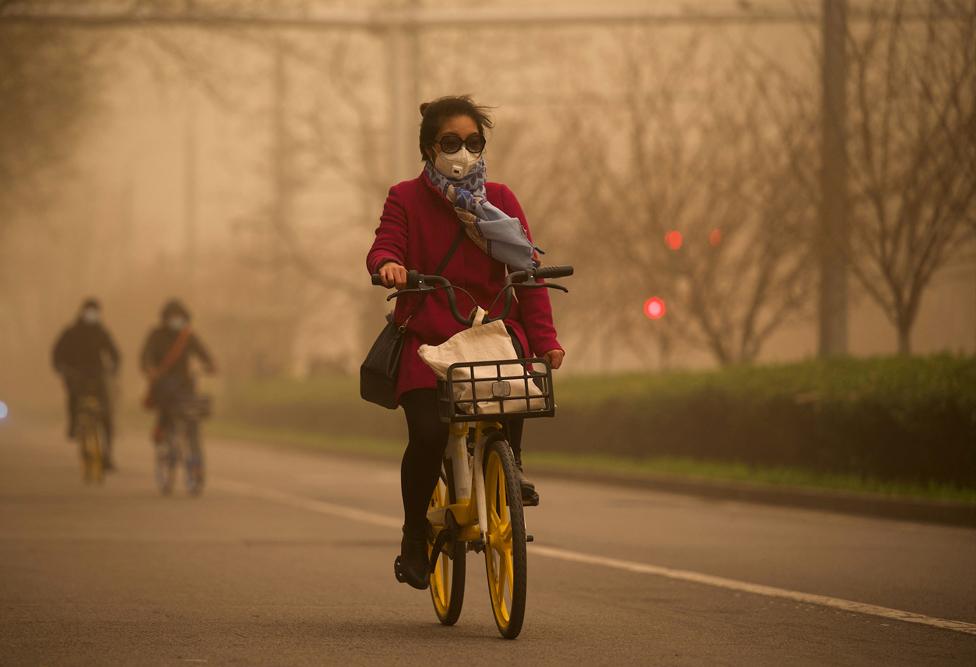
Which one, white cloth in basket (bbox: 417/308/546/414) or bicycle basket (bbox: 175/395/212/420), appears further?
bicycle basket (bbox: 175/395/212/420)

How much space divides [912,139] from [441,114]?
13.4 meters

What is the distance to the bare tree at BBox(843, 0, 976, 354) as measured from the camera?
1894cm

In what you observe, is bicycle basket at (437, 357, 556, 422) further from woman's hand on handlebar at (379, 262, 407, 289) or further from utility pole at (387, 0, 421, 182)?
utility pole at (387, 0, 421, 182)

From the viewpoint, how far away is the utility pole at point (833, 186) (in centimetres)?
1944

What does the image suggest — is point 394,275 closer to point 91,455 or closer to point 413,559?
point 413,559

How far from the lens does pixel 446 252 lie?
7496 mm

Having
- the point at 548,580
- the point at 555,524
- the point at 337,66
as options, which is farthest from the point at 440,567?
the point at 337,66

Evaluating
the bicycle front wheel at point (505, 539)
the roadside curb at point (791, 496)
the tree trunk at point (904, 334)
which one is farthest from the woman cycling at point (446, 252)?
the tree trunk at point (904, 334)

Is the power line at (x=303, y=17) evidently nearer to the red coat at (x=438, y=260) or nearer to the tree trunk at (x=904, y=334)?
the tree trunk at (x=904, y=334)

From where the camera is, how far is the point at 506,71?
3703 cm

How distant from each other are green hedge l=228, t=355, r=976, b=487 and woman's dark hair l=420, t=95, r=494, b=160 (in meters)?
8.54

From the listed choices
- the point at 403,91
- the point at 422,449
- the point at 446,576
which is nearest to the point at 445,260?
the point at 422,449

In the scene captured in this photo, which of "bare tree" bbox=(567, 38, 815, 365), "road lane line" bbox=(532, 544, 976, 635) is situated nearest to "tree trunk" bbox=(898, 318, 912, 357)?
"bare tree" bbox=(567, 38, 815, 365)

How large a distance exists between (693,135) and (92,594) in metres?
18.9
